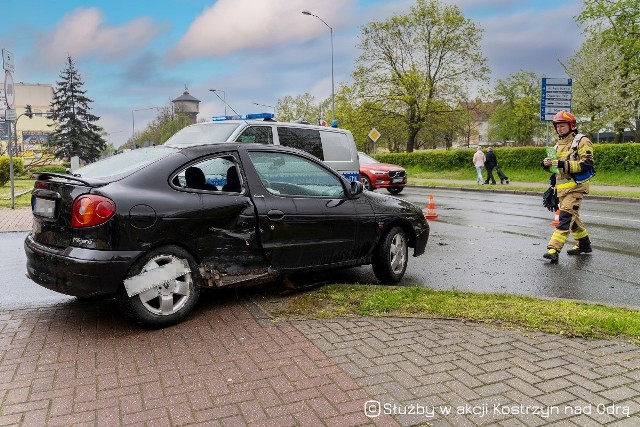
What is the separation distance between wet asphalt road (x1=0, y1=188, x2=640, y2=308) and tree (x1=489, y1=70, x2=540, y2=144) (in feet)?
188

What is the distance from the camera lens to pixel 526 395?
3.10 meters

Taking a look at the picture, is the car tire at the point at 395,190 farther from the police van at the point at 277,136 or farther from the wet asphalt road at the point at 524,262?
the police van at the point at 277,136

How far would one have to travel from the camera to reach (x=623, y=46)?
117 feet

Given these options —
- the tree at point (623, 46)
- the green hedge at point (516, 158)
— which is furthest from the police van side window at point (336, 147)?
the tree at point (623, 46)

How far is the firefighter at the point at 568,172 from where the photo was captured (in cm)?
730

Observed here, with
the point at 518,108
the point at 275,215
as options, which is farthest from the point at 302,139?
the point at 518,108

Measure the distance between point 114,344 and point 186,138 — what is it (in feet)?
21.2

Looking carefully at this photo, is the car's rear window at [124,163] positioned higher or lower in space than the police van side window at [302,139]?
lower

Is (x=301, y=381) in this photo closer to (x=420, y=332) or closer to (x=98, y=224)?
(x=420, y=332)

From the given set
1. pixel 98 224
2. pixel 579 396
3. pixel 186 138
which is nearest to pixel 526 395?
pixel 579 396

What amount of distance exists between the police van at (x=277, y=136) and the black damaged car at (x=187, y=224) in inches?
153

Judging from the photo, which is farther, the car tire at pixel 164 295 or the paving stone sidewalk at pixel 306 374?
the car tire at pixel 164 295

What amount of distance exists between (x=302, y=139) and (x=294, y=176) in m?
5.10

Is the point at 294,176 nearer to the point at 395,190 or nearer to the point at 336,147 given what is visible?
the point at 336,147
